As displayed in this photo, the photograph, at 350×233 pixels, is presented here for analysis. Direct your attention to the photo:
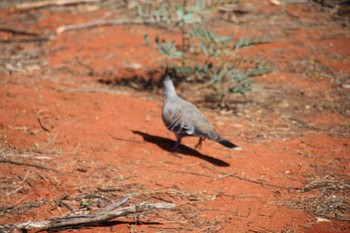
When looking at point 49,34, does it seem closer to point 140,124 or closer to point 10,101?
point 10,101

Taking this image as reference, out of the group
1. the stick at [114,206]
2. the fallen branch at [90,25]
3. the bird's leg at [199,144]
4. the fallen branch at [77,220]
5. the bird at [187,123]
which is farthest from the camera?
the fallen branch at [90,25]

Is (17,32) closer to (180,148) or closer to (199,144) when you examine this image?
(180,148)

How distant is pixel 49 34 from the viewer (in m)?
11.1

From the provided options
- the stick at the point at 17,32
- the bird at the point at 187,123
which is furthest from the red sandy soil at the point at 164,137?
the stick at the point at 17,32

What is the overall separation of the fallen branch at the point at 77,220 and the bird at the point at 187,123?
164 centimetres

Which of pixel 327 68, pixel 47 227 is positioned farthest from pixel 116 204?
pixel 327 68

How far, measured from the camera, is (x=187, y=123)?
6.00 metres

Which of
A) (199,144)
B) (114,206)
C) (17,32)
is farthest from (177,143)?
(17,32)

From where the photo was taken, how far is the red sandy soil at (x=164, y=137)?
4.70 meters

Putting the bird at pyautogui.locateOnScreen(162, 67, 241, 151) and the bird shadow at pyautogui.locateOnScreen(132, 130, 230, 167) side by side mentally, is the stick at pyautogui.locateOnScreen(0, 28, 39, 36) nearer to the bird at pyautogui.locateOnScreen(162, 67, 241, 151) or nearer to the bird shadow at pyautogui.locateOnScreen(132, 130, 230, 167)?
the bird shadow at pyautogui.locateOnScreen(132, 130, 230, 167)

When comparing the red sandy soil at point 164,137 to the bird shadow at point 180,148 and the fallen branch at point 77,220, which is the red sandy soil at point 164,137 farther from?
the fallen branch at point 77,220

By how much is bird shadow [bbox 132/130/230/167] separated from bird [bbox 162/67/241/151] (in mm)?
93

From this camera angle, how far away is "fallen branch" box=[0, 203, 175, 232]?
13.5 ft

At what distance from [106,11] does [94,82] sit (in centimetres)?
405
